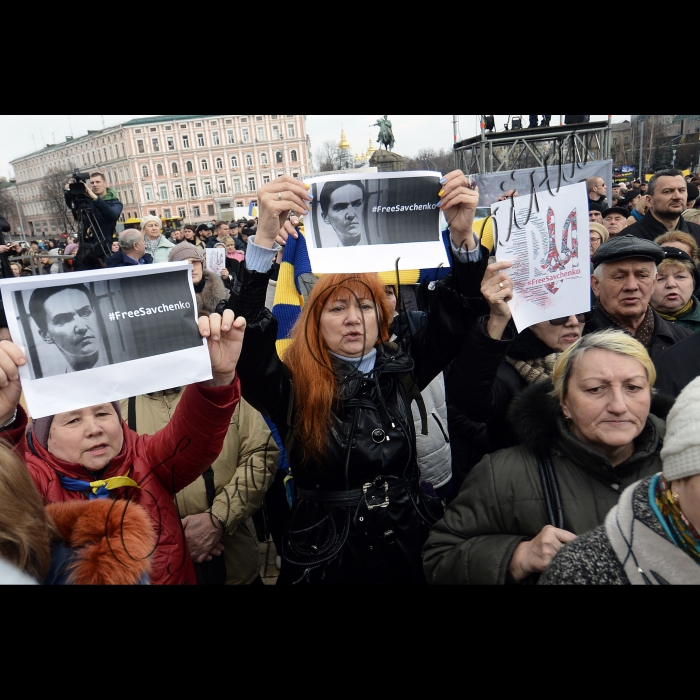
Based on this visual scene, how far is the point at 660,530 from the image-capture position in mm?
1074

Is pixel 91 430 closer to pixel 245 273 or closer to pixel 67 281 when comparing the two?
pixel 67 281

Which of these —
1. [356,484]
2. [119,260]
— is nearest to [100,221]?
[119,260]

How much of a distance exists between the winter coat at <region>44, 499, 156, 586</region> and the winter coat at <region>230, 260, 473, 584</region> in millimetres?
486

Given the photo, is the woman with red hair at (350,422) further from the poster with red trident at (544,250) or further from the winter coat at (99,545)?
the winter coat at (99,545)

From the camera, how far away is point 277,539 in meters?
2.50

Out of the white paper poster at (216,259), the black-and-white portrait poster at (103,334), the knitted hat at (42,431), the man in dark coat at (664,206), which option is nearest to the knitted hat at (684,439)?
the black-and-white portrait poster at (103,334)

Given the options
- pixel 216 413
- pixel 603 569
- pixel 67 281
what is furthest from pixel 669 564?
pixel 67 281

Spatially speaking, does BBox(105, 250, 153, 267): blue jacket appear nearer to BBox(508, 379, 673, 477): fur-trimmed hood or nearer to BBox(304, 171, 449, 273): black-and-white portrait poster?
BBox(304, 171, 449, 273): black-and-white portrait poster

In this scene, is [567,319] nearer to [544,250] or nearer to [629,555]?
[544,250]

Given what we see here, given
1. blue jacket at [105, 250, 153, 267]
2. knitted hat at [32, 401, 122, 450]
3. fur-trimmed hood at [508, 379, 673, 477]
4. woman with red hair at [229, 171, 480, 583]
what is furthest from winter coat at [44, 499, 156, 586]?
blue jacket at [105, 250, 153, 267]

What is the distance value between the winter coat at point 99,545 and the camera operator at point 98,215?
12.1 ft

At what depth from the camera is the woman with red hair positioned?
1693mm

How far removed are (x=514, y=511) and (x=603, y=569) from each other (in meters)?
0.39

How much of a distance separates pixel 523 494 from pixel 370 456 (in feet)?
1.57
